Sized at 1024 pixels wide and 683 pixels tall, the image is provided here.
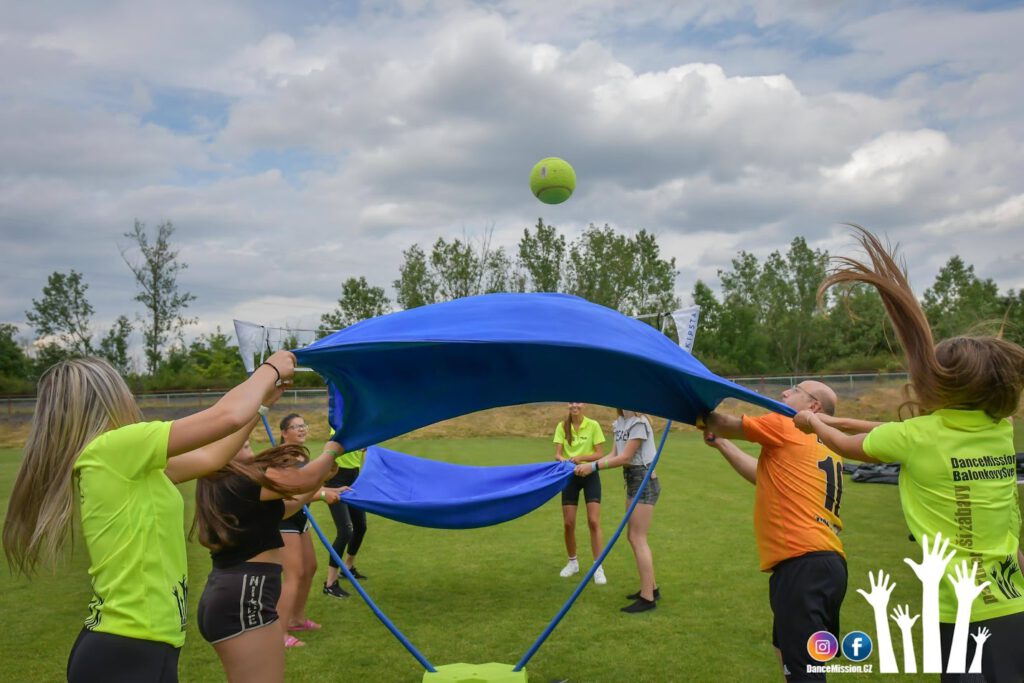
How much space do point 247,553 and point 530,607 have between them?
3967mm

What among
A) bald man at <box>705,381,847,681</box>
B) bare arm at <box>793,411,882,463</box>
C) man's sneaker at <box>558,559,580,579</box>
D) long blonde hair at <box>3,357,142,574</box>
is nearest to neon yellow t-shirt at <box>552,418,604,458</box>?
man's sneaker at <box>558,559,580,579</box>

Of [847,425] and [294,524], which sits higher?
[847,425]

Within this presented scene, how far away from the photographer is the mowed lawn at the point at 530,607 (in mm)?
5562

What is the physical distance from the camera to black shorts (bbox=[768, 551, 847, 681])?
3.56 meters

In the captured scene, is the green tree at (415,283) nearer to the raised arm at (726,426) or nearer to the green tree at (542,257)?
the green tree at (542,257)

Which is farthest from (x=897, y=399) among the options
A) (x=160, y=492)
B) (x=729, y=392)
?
(x=160, y=492)

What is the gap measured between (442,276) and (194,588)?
36.0 m

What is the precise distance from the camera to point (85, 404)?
100 inches

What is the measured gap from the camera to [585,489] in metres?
7.84

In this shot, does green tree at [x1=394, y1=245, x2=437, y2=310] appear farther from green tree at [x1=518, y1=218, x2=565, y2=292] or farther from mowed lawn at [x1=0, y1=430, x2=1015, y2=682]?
mowed lawn at [x1=0, y1=430, x2=1015, y2=682]

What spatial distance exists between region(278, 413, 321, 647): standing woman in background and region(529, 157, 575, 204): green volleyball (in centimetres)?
329

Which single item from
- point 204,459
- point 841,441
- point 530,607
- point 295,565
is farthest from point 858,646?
point 204,459

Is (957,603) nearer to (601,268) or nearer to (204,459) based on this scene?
(204,459)

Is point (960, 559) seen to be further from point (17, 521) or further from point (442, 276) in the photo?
point (442, 276)
